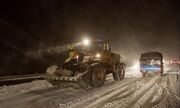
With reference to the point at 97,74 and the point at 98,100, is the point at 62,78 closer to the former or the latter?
the point at 97,74

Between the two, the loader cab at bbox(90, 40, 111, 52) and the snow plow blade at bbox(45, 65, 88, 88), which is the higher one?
the loader cab at bbox(90, 40, 111, 52)

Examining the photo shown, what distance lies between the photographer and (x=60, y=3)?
64.4m

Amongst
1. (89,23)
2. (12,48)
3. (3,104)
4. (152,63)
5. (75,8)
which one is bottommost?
(3,104)

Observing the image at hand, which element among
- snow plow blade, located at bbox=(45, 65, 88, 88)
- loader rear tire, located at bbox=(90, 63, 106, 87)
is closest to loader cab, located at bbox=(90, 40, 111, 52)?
loader rear tire, located at bbox=(90, 63, 106, 87)

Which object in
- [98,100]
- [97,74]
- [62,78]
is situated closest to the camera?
[98,100]

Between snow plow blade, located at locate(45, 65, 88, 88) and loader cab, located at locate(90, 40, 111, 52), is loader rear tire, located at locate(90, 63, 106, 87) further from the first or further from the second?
loader cab, located at locate(90, 40, 111, 52)

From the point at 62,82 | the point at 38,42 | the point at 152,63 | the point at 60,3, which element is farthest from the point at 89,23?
the point at 62,82

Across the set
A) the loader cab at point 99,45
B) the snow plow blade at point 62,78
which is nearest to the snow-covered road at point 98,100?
the snow plow blade at point 62,78

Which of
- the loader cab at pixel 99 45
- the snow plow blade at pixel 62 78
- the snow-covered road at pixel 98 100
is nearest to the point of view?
the snow-covered road at pixel 98 100

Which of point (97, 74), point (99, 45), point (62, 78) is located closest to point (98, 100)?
point (62, 78)

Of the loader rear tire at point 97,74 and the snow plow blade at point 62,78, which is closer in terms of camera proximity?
the snow plow blade at point 62,78

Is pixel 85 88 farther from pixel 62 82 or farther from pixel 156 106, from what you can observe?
pixel 156 106

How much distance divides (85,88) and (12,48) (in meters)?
32.3

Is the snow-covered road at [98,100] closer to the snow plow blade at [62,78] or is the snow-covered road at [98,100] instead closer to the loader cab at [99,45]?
the snow plow blade at [62,78]
